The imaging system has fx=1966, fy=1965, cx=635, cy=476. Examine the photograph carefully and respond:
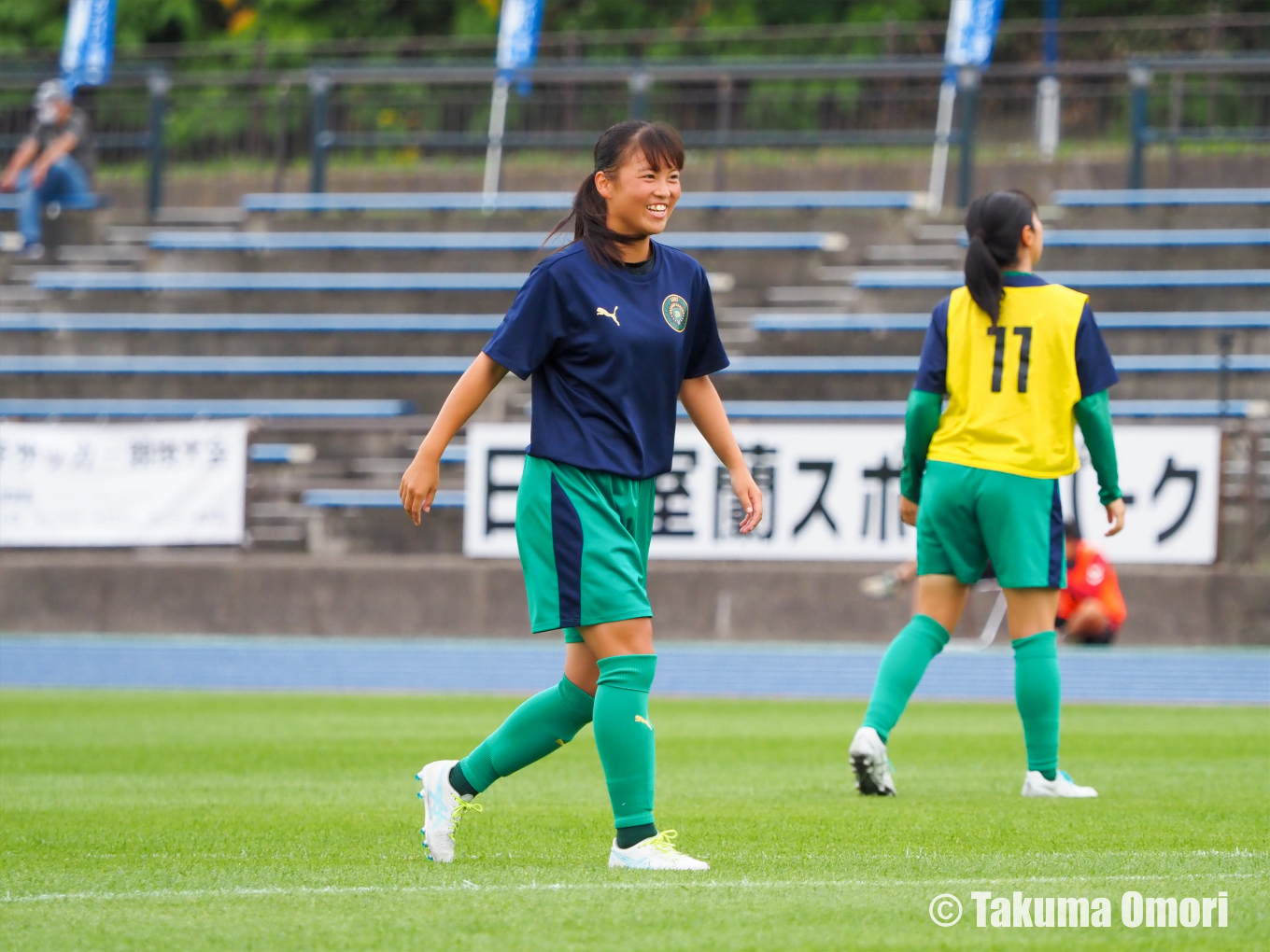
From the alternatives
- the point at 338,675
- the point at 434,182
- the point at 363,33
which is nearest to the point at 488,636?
the point at 338,675

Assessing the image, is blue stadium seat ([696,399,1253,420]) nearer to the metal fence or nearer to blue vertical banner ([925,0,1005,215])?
the metal fence

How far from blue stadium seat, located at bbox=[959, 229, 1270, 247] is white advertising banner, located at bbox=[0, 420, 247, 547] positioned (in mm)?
7618

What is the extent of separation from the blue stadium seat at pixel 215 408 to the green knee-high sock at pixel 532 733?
47.2ft

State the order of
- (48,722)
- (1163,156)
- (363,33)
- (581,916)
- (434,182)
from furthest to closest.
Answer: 1. (363,33)
2. (434,182)
3. (1163,156)
4. (48,722)
5. (581,916)

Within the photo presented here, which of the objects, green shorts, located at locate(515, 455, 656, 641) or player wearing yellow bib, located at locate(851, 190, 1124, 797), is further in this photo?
player wearing yellow bib, located at locate(851, 190, 1124, 797)

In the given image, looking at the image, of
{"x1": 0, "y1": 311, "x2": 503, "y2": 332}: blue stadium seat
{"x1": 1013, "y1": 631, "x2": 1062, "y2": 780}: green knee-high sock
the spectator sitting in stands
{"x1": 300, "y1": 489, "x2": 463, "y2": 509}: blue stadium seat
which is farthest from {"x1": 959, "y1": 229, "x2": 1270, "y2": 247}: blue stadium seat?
{"x1": 1013, "y1": 631, "x2": 1062, "y2": 780}: green knee-high sock

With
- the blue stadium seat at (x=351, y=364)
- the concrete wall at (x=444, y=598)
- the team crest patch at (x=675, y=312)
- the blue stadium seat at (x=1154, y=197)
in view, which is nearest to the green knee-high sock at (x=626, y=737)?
the team crest patch at (x=675, y=312)

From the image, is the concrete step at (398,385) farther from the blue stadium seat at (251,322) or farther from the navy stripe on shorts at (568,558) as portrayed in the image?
the navy stripe on shorts at (568,558)

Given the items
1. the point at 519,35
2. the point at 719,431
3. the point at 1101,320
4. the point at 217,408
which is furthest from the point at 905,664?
the point at 519,35

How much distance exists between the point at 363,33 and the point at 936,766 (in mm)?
30323

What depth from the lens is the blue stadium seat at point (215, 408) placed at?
1945cm

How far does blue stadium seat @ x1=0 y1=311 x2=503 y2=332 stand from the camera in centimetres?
2052

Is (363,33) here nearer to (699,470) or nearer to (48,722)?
(699,470)

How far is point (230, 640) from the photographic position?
655 inches
